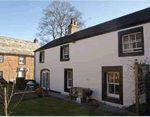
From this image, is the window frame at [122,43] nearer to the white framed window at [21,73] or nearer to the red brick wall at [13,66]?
the red brick wall at [13,66]

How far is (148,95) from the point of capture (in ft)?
20.9

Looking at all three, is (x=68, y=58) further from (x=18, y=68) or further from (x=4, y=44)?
(x=4, y=44)

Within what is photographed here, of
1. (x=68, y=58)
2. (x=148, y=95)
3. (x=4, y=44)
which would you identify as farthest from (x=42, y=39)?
(x=148, y=95)

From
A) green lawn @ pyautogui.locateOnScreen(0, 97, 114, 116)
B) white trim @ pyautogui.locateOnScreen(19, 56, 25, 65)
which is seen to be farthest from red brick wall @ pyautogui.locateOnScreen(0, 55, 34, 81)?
green lawn @ pyautogui.locateOnScreen(0, 97, 114, 116)

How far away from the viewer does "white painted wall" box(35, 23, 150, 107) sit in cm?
877

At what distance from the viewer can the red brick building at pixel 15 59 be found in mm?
26688

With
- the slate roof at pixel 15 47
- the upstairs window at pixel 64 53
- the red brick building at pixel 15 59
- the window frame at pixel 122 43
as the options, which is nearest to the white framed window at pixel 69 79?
the upstairs window at pixel 64 53

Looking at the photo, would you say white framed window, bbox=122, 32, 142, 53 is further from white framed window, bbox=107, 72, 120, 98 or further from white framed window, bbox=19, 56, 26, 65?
white framed window, bbox=19, 56, 26, 65

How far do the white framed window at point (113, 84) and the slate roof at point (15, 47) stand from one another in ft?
73.1

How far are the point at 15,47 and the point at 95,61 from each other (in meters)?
23.2

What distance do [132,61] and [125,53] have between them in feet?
2.30

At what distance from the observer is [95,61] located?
36.3 feet

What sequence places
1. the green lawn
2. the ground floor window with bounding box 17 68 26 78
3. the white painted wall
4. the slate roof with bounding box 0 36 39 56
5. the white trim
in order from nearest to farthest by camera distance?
1. the green lawn
2. the white painted wall
3. the slate roof with bounding box 0 36 39 56
4. the ground floor window with bounding box 17 68 26 78
5. the white trim

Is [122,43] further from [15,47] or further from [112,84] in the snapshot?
[15,47]
